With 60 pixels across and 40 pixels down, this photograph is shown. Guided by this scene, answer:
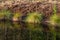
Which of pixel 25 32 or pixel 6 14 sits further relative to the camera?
pixel 6 14

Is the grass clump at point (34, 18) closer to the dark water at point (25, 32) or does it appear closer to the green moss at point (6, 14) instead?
the dark water at point (25, 32)

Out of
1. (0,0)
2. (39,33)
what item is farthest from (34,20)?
(0,0)

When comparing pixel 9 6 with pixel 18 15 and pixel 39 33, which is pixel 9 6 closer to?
pixel 18 15

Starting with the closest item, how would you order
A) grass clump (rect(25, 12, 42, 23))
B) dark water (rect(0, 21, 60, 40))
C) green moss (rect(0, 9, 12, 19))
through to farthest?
dark water (rect(0, 21, 60, 40)) < grass clump (rect(25, 12, 42, 23)) < green moss (rect(0, 9, 12, 19))

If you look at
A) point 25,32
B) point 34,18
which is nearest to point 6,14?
point 34,18

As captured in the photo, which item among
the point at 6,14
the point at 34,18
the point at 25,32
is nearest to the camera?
the point at 25,32

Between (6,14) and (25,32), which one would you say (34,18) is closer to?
(6,14)

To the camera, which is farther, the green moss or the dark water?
the green moss

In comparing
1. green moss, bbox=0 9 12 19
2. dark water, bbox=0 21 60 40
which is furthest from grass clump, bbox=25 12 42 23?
green moss, bbox=0 9 12 19

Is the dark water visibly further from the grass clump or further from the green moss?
the green moss
